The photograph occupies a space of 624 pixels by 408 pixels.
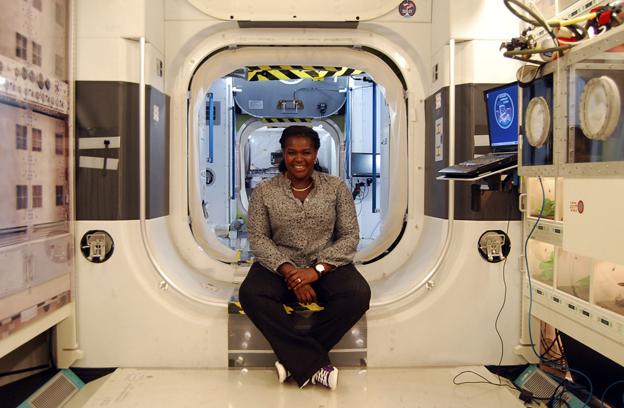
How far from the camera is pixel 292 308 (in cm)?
239

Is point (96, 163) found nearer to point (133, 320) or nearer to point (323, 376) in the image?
point (133, 320)

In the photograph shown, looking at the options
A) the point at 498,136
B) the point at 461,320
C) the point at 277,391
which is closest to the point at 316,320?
the point at 277,391

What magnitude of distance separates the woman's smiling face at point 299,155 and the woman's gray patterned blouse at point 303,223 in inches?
4.1

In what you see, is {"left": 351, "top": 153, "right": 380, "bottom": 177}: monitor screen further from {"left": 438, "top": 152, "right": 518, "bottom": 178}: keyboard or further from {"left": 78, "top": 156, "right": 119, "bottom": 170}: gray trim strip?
{"left": 78, "top": 156, "right": 119, "bottom": 170}: gray trim strip

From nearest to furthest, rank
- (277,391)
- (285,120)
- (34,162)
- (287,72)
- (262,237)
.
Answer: (34,162) < (277,391) < (262,237) < (287,72) < (285,120)

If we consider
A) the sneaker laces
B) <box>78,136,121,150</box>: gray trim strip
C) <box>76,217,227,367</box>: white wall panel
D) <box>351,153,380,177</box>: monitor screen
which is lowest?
the sneaker laces

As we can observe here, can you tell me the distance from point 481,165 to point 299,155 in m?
0.96

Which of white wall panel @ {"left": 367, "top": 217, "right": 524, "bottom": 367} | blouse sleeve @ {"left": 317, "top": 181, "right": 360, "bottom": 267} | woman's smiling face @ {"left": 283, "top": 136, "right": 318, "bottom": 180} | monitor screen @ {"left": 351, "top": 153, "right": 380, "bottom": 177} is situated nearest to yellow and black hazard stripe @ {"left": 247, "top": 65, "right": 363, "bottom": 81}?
monitor screen @ {"left": 351, "top": 153, "right": 380, "bottom": 177}

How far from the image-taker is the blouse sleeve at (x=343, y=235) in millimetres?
2451

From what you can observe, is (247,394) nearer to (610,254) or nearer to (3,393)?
(3,393)

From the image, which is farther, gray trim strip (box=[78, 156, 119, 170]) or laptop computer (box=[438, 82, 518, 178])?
gray trim strip (box=[78, 156, 119, 170])

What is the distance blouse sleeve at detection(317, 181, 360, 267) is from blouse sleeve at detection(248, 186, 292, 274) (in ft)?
0.75

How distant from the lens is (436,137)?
2.66 meters

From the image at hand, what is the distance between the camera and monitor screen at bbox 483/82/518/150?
2221 mm
